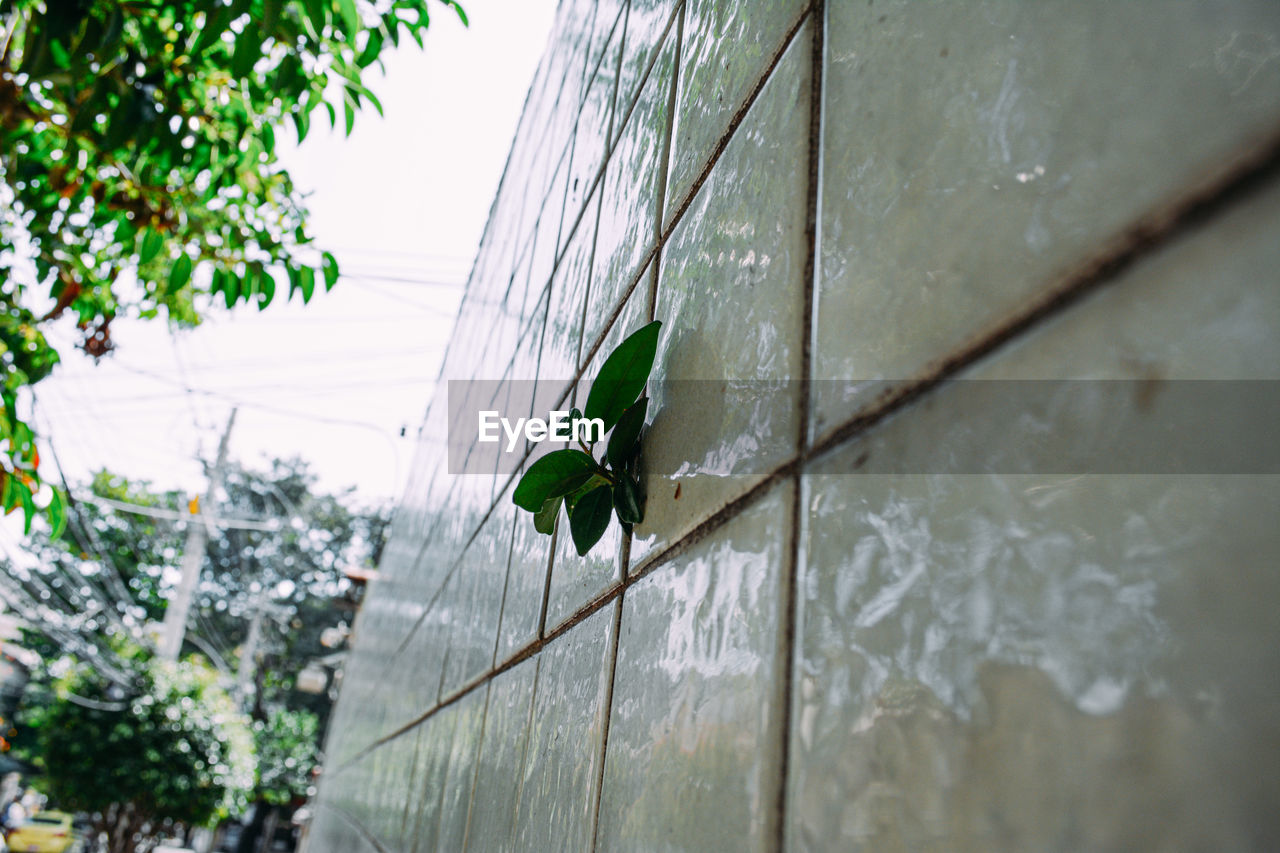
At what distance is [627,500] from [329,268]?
1515 millimetres

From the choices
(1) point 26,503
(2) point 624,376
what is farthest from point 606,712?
(1) point 26,503

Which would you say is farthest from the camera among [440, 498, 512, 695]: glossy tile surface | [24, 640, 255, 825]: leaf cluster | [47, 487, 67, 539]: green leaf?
[24, 640, 255, 825]: leaf cluster

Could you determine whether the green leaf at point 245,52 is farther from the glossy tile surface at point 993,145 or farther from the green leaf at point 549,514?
the glossy tile surface at point 993,145

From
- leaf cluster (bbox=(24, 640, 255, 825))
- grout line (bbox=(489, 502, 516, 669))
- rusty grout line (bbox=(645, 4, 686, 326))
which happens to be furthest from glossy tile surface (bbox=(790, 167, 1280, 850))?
leaf cluster (bbox=(24, 640, 255, 825))

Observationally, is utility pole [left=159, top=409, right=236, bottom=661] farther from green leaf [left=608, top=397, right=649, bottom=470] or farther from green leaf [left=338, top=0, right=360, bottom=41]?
green leaf [left=608, top=397, right=649, bottom=470]

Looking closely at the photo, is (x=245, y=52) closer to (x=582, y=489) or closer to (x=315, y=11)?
(x=315, y=11)

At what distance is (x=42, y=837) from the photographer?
1236 cm

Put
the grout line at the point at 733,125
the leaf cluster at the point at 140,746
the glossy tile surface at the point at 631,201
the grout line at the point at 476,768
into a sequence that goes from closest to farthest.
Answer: the grout line at the point at 733,125, the glossy tile surface at the point at 631,201, the grout line at the point at 476,768, the leaf cluster at the point at 140,746

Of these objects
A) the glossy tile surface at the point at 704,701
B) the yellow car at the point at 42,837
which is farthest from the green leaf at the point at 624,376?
the yellow car at the point at 42,837

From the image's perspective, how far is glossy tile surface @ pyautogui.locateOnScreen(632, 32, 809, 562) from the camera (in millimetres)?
388

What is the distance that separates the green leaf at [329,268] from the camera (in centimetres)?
181

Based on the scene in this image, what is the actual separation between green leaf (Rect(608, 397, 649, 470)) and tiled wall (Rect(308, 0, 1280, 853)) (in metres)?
0.02

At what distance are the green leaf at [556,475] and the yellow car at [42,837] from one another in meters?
15.0

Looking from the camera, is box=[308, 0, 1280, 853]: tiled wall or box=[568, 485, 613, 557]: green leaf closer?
box=[308, 0, 1280, 853]: tiled wall
